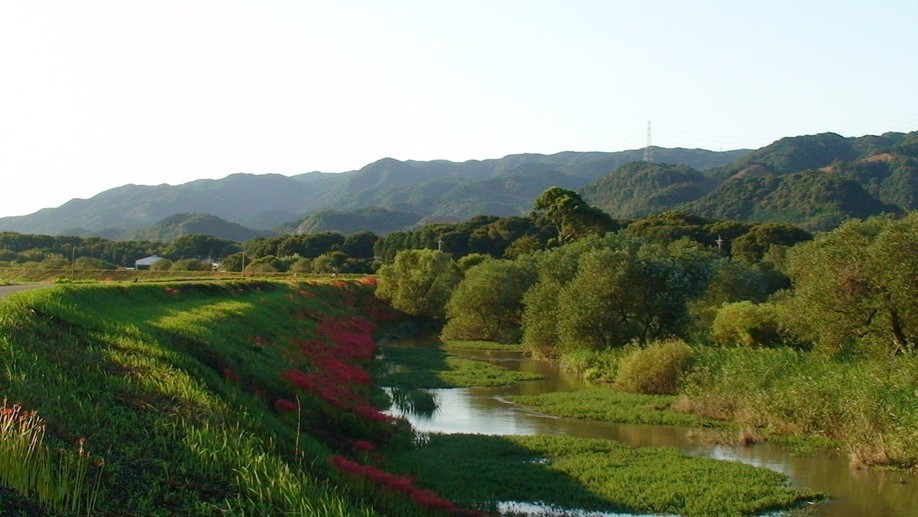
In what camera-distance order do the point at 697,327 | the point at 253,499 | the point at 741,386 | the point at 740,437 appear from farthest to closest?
1. the point at 697,327
2. the point at 741,386
3. the point at 740,437
4. the point at 253,499

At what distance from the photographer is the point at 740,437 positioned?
83.9 feet

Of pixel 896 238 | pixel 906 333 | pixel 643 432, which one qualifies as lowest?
pixel 643 432

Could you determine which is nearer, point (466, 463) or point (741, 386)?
point (466, 463)

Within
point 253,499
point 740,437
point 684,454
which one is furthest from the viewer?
point 740,437

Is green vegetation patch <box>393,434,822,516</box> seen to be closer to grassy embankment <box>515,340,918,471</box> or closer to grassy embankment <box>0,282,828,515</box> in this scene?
grassy embankment <box>0,282,828,515</box>

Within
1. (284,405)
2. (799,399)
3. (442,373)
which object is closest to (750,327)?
(799,399)

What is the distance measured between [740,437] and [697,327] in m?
21.6

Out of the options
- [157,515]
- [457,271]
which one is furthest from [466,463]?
[457,271]

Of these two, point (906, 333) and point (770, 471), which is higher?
point (906, 333)

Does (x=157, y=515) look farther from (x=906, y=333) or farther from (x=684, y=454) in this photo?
(x=906, y=333)

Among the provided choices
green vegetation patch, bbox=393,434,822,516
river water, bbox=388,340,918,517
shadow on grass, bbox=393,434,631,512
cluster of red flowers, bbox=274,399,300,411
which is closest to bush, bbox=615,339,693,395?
river water, bbox=388,340,918,517

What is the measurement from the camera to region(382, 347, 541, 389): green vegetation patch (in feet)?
131

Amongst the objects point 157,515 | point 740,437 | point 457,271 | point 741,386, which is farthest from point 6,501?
point 457,271

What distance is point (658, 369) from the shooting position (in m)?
35.5
